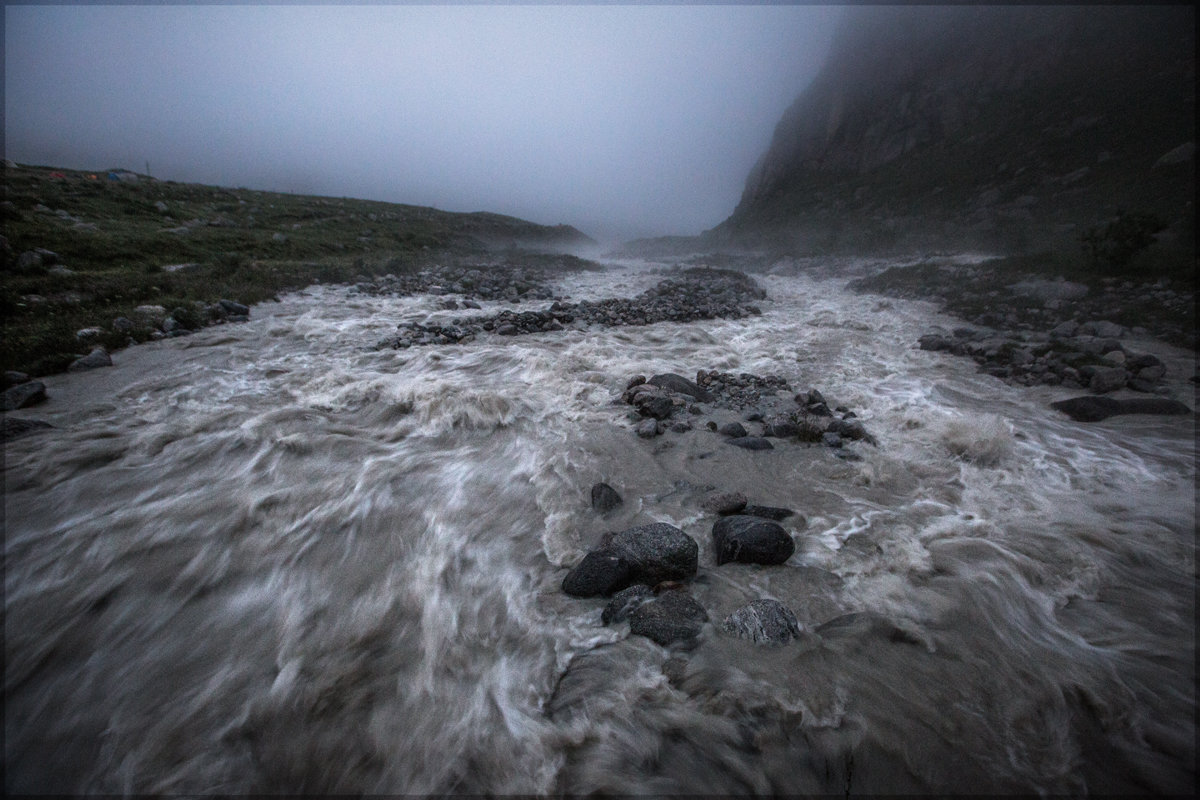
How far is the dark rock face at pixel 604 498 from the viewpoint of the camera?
3.97 metres

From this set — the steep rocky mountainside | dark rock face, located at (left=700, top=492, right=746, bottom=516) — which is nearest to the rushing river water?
dark rock face, located at (left=700, top=492, right=746, bottom=516)

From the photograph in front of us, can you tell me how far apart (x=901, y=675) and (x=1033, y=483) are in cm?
367

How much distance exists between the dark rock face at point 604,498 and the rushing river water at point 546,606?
0.09m

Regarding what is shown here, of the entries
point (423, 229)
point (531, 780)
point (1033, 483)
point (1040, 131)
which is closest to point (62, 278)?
point (531, 780)

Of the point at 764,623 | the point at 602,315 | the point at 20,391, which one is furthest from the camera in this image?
the point at 602,315

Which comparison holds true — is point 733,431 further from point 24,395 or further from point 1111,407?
point 24,395

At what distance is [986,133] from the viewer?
1591 inches

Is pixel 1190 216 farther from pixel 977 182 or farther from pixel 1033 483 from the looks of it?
pixel 977 182

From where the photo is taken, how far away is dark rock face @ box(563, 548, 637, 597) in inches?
118

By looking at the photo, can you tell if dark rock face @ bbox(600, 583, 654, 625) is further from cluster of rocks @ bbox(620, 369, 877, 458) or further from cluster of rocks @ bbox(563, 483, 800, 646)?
cluster of rocks @ bbox(620, 369, 877, 458)

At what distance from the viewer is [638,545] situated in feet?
10.4

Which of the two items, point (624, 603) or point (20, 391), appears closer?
point (624, 603)

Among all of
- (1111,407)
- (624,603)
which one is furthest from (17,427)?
(1111,407)

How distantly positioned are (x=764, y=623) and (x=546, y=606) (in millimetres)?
1518
